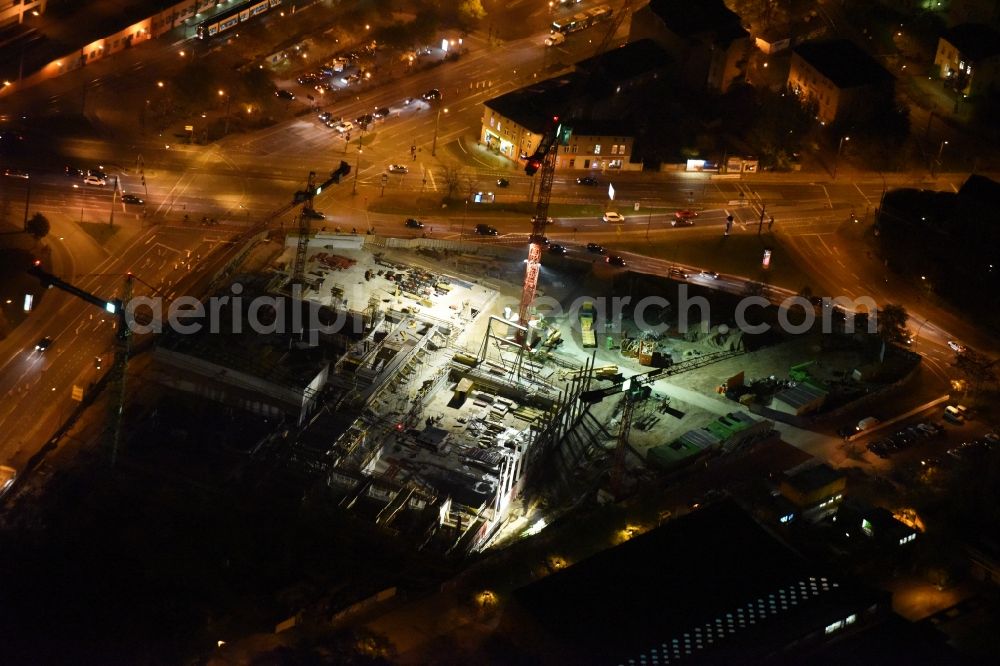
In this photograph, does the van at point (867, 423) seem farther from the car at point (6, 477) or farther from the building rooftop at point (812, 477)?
the car at point (6, 477)

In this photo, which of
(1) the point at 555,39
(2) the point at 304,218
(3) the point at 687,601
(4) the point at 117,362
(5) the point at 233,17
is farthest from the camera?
(1) the point at 555,39

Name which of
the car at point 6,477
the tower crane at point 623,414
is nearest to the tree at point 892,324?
the tower crane at point 623,414

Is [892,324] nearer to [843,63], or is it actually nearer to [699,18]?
[843,63]

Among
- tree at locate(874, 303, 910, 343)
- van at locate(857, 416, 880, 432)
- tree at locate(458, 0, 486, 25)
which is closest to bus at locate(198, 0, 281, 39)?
tree at locate(458, 0, 486, 25)

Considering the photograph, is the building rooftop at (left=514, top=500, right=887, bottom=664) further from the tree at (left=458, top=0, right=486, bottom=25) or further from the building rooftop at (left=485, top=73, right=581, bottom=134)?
the tree at (left=458, top=0, right=486, bottom=25)

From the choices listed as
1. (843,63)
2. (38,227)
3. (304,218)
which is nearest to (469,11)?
(843,63)
